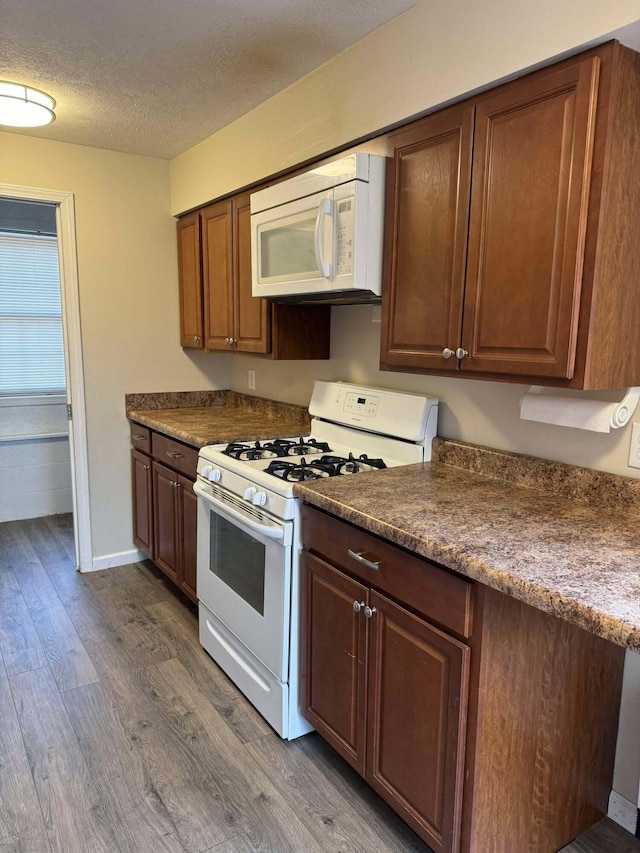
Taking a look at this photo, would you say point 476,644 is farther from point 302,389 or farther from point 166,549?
point 166,549

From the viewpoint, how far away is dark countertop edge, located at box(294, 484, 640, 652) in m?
0.98

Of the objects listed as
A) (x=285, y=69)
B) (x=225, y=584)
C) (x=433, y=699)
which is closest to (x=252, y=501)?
(x=225, y=584)

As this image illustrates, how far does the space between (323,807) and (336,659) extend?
0.44 m

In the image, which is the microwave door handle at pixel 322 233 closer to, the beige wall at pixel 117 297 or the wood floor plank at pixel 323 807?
the wood floor plank at pixel 323 807

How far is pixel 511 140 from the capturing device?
146cm

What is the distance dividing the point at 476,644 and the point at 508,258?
960 mm

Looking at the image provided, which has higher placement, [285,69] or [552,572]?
[285,69]

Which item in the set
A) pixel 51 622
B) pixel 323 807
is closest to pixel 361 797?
pixel 323 807

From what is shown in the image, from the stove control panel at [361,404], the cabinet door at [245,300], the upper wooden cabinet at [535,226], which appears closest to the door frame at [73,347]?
the cabinet door at [245,300]

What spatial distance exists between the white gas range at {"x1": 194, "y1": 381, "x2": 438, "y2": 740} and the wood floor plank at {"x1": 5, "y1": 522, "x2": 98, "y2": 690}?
537 mm

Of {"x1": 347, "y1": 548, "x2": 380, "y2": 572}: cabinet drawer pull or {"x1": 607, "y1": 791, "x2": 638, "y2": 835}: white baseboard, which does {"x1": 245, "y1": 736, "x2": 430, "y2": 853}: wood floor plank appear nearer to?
{"x1": 607, "y1": 791, "x2": 638, "y2": 835}: white baseboard

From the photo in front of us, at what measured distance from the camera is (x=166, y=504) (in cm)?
296

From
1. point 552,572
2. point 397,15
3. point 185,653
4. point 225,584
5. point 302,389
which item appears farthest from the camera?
point 302,389

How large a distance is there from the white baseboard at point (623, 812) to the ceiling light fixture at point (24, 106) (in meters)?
3.23
